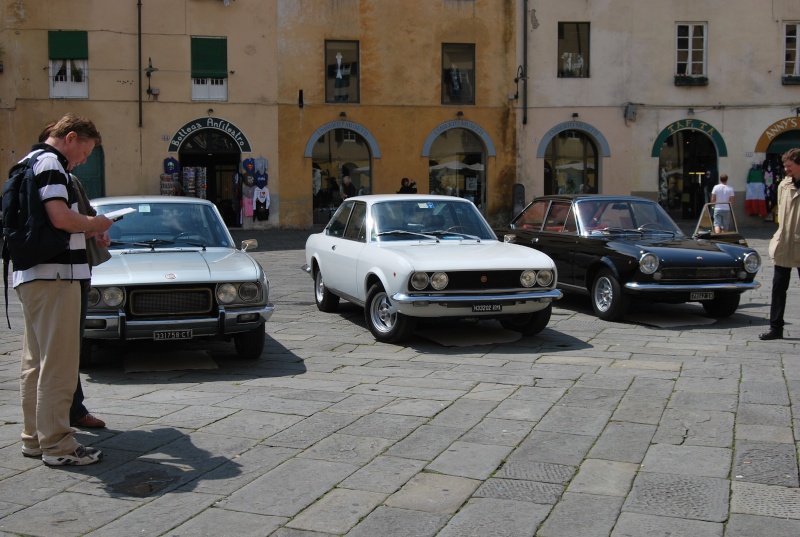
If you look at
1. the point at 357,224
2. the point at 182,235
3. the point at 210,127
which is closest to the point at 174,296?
the point at 182,235

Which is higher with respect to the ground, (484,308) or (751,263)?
(751,263)

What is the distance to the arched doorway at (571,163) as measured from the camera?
3023 cm

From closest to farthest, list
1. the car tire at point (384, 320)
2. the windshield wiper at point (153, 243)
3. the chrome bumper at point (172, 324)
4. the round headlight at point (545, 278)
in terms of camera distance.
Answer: the chrome bumper at point (172, 324) → the windshield wiper at point (153, 243) → the car tire at point (384, 320) → the round headlight at point (545, 278)

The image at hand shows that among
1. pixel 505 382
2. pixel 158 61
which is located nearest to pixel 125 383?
pixel 505 382

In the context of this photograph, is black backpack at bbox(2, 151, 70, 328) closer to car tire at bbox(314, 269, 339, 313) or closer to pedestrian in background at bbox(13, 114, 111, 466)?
pedestrian in background at bbox(13, 114, 111, 466)

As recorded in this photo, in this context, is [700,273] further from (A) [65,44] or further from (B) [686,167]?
(A) [65,44]

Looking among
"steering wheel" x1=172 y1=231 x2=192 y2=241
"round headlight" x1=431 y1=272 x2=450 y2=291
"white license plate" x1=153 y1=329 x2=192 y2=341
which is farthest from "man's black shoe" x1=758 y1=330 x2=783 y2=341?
"steering wheel" x1=172 y1=231 x2=192 y2=241

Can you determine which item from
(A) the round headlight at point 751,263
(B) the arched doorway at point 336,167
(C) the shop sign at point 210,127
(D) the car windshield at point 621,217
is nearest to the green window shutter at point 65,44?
(C) the shop sign at point 210,127

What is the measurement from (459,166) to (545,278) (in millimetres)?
20996

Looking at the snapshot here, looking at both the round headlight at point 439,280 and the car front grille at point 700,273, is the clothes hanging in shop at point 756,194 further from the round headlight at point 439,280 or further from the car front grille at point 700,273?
the round headlight at point 439,280

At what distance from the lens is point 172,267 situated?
806 cm

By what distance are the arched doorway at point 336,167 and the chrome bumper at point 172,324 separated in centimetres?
2141

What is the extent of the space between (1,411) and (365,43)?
23904 mm

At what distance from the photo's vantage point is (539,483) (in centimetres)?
498
